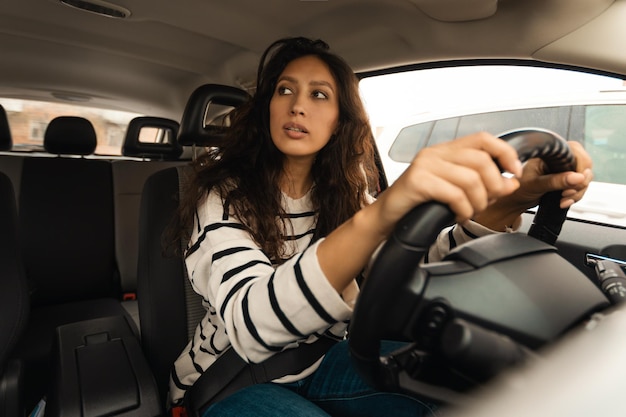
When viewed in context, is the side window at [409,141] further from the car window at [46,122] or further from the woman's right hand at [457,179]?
the woman's right hand at [457,179]

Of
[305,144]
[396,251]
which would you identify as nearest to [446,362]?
[396,251]

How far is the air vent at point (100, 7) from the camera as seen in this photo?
152 centimetres

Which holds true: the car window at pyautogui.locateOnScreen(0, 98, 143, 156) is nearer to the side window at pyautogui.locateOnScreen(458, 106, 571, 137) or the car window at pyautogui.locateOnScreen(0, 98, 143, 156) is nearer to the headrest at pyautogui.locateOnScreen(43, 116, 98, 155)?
the headrest at pyautogui.locateOnScreen(43, 116, 98, 155)

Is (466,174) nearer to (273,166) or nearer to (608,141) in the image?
(273,166)

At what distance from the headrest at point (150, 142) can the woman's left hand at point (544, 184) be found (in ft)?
6.59

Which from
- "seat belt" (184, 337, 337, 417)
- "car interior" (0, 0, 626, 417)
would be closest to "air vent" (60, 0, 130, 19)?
"car interior" (0, 0, 626, 417)

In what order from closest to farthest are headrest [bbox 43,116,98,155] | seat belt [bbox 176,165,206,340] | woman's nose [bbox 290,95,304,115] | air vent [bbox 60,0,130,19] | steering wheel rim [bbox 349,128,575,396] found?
steering wheel rim [bbox 349,128,575,396]
woman's nose [bbox 290,95,304,115]
seat belt [bbox 176,165,206,340]
air vent [bbox 60,0,130,19]
headrest [bbox 43,116,98,155]

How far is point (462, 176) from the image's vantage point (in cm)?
46

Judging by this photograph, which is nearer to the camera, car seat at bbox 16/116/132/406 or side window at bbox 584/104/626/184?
side window at bbox 584/104/626/184

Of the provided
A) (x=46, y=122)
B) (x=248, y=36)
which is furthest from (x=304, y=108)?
(x=46, y=122)

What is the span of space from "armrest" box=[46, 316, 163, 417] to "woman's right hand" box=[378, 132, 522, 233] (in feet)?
2.64

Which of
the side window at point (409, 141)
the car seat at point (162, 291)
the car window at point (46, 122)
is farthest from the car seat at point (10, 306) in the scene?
the side window at point (409, 141)

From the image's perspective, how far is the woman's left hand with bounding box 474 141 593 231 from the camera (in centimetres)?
70

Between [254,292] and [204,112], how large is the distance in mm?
869
